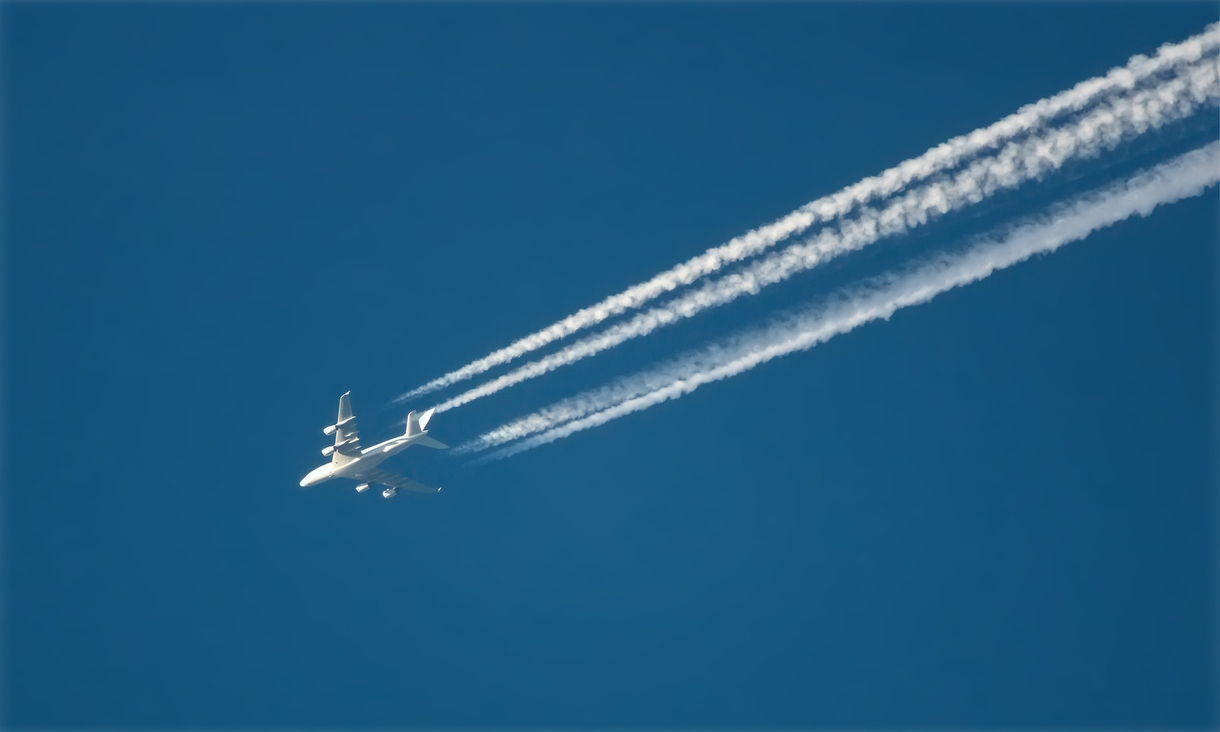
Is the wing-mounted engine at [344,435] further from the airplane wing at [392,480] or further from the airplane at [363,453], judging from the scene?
the airplane wing at [392,480]

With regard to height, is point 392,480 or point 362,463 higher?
point 392,480

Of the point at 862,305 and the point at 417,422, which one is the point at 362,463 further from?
the point at 862,305

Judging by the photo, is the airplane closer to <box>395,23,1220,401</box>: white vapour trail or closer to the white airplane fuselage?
the white airplane fuselage

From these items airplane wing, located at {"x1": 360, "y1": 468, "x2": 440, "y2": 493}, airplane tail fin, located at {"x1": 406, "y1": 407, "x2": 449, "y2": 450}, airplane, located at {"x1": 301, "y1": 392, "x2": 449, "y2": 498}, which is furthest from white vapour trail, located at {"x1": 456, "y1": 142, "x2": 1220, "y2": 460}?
airplane wing, located at {"x1": 360, "y1": 468, "x2": 440, "y2": 493}

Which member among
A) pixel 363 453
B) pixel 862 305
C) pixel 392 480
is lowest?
pixel 862 305

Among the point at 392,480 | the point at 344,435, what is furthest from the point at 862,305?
the point at 392,480

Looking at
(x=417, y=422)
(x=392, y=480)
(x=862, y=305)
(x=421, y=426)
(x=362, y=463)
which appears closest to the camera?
(x=862, y=305)
